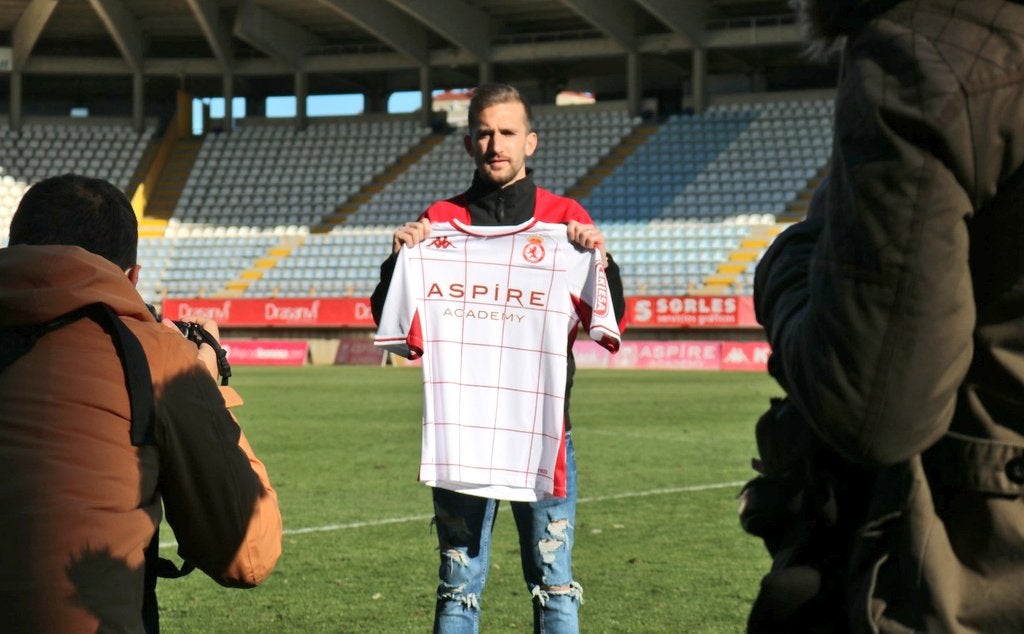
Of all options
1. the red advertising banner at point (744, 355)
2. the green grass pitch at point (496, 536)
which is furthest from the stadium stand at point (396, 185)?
the green grass pitch at point (496, 536)

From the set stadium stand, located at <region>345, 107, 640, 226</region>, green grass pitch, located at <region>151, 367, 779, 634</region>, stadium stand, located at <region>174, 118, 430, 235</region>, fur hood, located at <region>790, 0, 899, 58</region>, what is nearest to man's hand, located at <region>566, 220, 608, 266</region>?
green grass pitch, located at <region>151, 367, 779, 634</region>

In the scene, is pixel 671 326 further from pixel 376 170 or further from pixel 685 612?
pixel 685 612

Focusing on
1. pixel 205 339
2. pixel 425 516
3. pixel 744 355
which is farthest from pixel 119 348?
pixel 744 355

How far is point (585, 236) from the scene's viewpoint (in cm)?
406

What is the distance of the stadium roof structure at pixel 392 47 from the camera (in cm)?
3391

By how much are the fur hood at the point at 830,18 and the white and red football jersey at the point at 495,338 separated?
239 centimetres

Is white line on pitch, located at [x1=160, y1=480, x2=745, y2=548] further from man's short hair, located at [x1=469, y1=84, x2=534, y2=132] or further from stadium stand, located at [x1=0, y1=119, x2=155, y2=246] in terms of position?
stadium stand, located at [x1=0, y1=119, x2=155, y2=246]

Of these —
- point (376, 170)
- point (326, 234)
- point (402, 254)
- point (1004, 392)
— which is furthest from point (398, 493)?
point (376, 170)

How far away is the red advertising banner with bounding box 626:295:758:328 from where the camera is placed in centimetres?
2795

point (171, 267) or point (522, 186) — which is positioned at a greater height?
point (522, 186)

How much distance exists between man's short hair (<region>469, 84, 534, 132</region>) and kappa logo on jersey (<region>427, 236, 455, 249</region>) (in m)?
0.35

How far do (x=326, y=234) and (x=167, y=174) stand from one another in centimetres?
646

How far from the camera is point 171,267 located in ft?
115

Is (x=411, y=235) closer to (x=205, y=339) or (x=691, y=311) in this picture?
(x=205, y=339)
